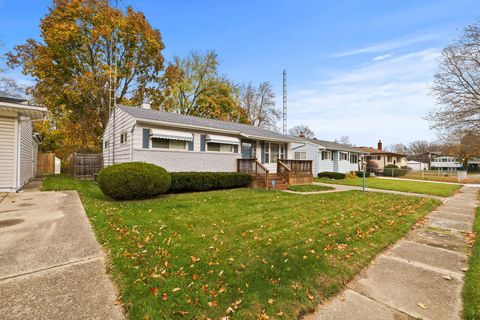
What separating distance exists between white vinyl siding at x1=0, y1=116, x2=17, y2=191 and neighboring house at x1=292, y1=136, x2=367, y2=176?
55.4ft

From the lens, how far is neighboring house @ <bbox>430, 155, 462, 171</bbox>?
58.9 metres

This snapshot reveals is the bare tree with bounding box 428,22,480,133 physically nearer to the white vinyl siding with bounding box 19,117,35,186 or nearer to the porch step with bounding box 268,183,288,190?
the porch step with bounding box 268,183,288,190

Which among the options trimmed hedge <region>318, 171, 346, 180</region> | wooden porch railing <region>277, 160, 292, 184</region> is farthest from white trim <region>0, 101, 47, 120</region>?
trimmed hedge <region>318, 171, 346, 180</region>

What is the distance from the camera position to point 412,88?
13172 millimetres

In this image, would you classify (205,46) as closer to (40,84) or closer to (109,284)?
(40,84)

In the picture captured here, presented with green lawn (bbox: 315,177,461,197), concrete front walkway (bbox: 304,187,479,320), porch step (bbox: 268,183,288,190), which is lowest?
concrete front walkway (bbox: 304,187,479,320)

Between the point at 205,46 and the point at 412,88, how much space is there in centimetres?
2371

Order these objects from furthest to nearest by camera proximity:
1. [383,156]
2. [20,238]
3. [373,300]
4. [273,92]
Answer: [383,156]
[273,92]
[20,238]
[373,300]

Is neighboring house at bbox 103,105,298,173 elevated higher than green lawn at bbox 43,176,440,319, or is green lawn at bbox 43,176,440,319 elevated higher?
neighboring house at bbox 103,105,298,173

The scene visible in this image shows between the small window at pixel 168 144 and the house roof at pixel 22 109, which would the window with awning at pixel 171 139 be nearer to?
the small window at pixel 168 144

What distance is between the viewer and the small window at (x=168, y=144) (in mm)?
11180

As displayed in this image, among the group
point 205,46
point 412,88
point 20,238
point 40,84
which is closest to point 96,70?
point 40,84

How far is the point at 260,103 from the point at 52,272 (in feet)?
117

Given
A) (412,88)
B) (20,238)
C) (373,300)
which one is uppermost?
(412,88)
